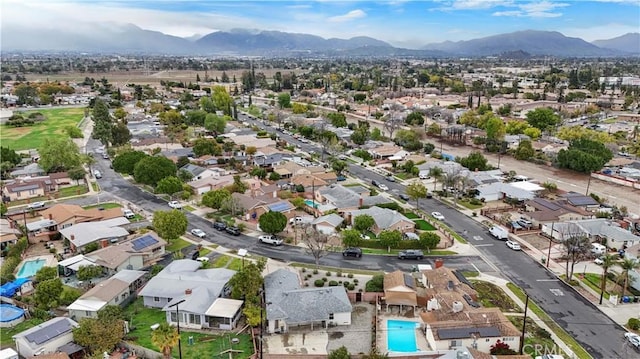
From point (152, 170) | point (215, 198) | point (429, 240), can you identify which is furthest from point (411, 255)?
point (152, 170)

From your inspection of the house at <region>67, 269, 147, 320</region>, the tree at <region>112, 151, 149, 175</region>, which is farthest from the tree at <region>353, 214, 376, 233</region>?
the tree at <region>112, 151, 149, 175</region>

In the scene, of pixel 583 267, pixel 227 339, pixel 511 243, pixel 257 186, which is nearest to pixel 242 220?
pixel 257 186

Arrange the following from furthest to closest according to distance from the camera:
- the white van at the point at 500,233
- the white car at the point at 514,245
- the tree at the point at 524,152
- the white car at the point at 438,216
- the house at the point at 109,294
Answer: the tree at the point at 524,152, the white car at the point at 438,216, the white van at the point at 500,233, the white car at the point at 514,245, the house at the point at 109,294

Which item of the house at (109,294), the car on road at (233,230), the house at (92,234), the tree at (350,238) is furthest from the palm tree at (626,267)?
the house at (92,234)

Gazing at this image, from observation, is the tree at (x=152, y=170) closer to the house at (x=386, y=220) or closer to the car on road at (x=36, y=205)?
the car on road at (x=36, y=205)

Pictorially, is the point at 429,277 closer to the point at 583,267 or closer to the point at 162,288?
the point at 583,267

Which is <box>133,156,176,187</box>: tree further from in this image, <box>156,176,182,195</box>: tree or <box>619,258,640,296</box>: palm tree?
<box>619,258,640,296</box>: palm tree

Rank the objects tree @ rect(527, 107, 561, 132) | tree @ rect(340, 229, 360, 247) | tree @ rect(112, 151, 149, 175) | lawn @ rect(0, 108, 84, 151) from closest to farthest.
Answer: tree @ rect(340, 229, 360, 247) → tree @ rect(112, 151, 149, 175) → lawn @ rect(0, 108, 84, 151) → tree @ rect(527, 107, 561, 132)
